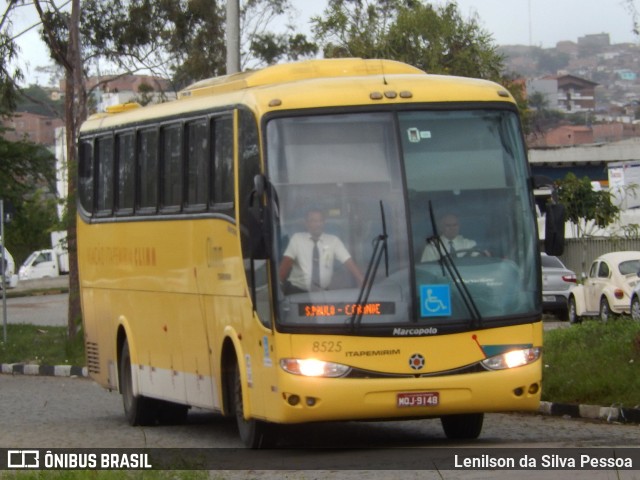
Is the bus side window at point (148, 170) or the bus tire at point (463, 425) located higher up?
the bus side window at point (148, 170)

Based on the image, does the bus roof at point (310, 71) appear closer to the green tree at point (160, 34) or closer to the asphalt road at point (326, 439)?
the asphalt road at point (326, 439)

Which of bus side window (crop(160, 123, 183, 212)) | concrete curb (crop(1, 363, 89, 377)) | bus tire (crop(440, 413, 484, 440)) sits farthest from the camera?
concrete curb (crop(1, 363, 89, 377))

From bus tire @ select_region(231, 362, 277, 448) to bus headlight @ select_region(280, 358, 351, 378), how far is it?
121 cm

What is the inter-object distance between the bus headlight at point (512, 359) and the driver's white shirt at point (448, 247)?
2.87 ft

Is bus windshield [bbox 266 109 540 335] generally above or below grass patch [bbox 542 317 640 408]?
above

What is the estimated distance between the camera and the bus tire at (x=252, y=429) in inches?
477

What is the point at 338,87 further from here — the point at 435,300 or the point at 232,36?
the point at 232,36

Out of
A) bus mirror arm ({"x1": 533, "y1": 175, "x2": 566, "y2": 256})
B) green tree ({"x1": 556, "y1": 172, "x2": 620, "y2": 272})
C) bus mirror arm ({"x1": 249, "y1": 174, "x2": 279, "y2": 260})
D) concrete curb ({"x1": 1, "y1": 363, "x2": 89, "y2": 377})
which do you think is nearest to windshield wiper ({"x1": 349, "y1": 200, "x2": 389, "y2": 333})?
bus mirror arm ({"x1": 249, "y1": 174, "x2": 279, "y2": 260})

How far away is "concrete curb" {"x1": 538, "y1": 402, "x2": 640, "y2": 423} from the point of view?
14328 mm

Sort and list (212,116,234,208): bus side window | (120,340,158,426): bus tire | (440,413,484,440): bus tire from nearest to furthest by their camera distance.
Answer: (212,116,234,208): bus side window < (440,413,484,440): bus tire < (120,340,158,426): bus tire

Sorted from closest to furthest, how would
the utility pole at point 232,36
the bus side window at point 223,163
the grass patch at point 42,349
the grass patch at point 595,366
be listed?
the bus side window at point 223,163
the grass patch at point 595,366
the utility pole at point 232,36
the grass patch at point 42,349

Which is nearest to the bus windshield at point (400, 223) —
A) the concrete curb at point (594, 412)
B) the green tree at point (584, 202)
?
the concrete curb at point (594, 412)

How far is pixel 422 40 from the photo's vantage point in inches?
1930

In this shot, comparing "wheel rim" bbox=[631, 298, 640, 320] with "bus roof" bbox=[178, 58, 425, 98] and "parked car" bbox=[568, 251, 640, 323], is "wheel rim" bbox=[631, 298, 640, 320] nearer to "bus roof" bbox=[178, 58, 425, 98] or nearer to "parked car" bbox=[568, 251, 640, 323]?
"parked car" bbox=[568, 251, 640, 323]
